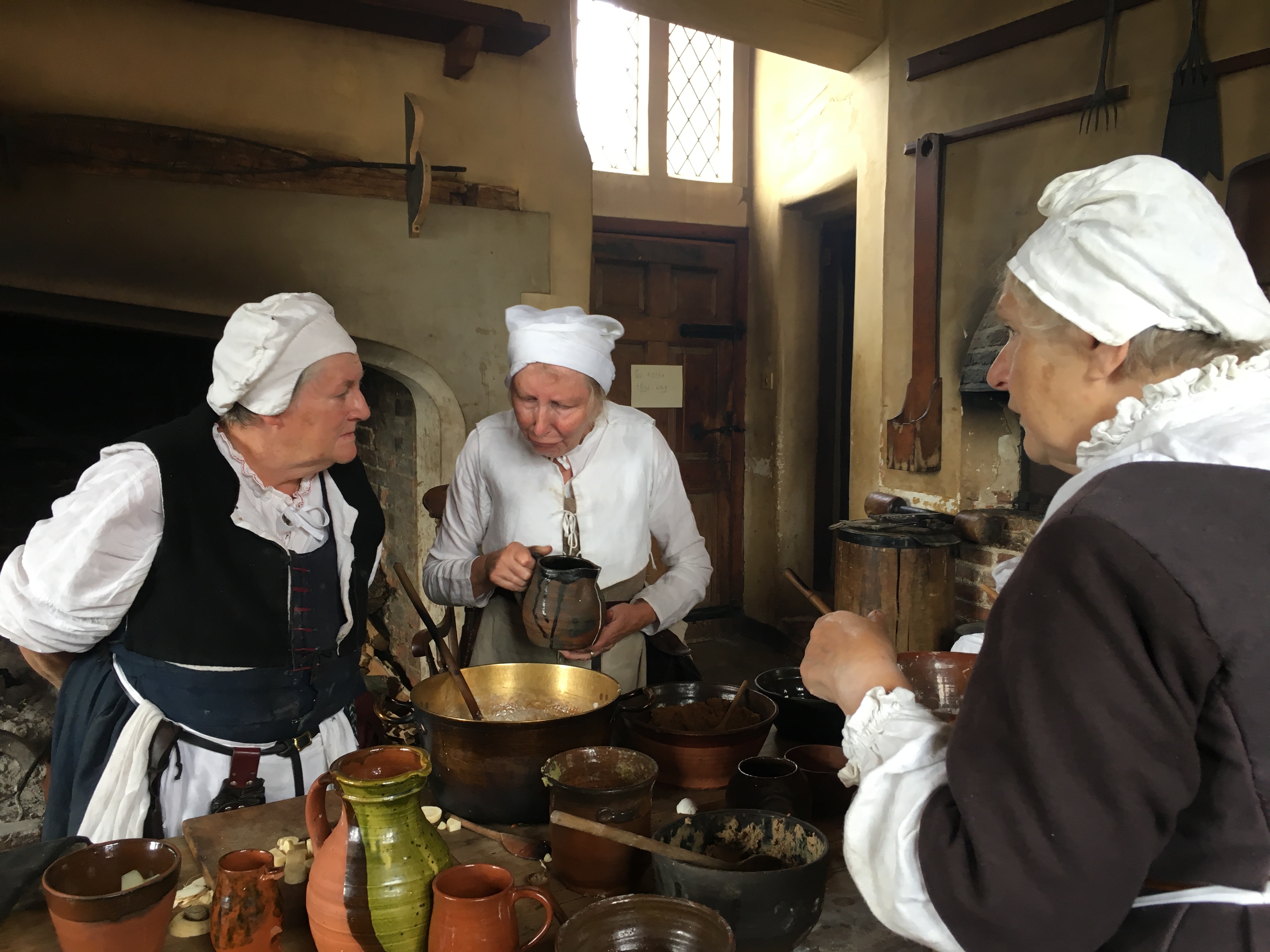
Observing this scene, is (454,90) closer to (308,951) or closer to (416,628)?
(416,628)

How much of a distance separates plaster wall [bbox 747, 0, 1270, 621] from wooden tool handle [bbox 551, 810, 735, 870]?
3.00m

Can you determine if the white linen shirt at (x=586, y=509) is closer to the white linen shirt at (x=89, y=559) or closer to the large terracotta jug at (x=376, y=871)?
the white linen shirt at (x=89, y=559)

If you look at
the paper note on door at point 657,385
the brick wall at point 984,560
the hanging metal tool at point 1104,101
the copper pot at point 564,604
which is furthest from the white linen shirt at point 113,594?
the paper note on door at point 657,385

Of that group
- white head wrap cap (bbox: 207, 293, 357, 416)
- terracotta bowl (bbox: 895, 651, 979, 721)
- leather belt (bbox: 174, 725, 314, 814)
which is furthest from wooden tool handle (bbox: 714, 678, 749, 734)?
white head wrap cap (bbox: 207, 293, 357, 416)

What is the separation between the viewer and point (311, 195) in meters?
3.34

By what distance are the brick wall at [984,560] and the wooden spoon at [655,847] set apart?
2.78m

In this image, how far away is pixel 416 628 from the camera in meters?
4.23

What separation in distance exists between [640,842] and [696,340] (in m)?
4.78

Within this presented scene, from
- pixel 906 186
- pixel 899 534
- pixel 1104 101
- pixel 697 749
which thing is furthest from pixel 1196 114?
pixel 697 749

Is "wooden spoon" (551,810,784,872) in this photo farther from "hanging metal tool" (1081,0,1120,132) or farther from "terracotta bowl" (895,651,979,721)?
"hanging metal tool" (1081,0,1120,132)

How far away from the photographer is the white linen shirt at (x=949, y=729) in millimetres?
850

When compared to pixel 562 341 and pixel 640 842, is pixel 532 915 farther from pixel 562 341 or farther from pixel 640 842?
pixel 562 341

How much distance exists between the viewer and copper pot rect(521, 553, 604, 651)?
185 cm

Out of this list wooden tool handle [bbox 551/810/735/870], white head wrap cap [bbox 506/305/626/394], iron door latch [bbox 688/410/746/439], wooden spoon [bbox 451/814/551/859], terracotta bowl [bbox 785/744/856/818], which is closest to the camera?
wooden tool handle [bbox 551/810/735/870]
